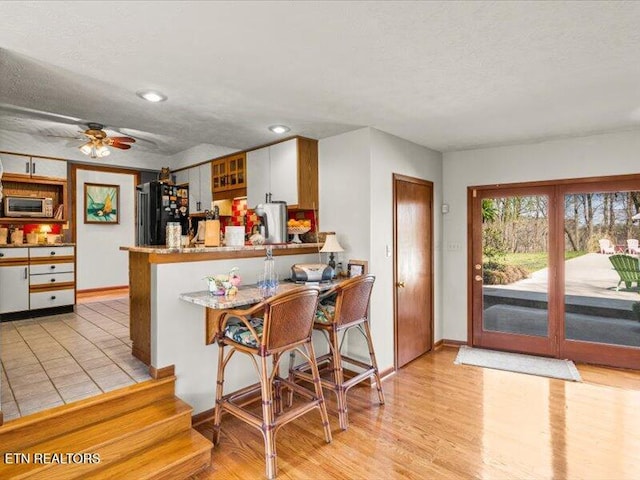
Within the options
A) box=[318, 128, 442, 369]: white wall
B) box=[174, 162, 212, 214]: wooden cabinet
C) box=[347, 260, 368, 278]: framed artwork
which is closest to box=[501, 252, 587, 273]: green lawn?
box=[318, 128, 442, 369]: white wall

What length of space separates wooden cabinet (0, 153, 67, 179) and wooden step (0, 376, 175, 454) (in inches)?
162

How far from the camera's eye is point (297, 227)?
13.4 feet

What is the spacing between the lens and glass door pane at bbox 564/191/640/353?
384 cm

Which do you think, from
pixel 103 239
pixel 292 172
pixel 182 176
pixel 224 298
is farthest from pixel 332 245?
pixel 103 239

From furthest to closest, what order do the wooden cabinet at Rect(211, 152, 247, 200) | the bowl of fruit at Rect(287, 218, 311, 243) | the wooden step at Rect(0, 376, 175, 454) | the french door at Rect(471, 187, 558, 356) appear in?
the wooden cabinet at Rect(211, 152, 247, 200) → the french door at Rect(471, 187, 558, 356) → the bowl of fruit at Rect(287, 218, 311, 243) → the wooden step at Rect(0, 376, 175, 454)

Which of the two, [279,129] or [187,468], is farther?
[279,129]

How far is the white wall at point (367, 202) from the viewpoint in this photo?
3.55 meters

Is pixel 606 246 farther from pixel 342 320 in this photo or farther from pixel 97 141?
pixel 97 141

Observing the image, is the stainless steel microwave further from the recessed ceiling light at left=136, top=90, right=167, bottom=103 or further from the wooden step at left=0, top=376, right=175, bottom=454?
the wooden step at left=0, top=376, right=175, bottom=454

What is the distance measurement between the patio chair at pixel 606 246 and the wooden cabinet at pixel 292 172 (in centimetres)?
312

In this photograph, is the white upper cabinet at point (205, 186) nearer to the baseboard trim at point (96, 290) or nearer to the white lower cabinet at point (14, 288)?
the baseboard trim at point (96, 290)

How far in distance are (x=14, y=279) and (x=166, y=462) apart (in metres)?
3.77

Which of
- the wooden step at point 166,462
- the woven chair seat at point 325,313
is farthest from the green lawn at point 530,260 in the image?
the wooden step at point 166,462

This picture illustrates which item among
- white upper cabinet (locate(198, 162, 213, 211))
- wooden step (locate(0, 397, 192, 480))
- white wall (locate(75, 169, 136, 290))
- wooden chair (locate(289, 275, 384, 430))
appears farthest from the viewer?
white wall (locate(75, 169, 136, 290))
